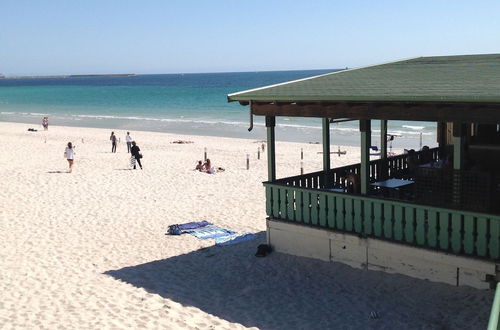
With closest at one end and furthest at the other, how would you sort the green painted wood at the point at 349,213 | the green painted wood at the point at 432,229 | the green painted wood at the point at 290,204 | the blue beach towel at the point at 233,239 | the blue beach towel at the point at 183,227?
the green painted wood at the point at 432,229 < the green painted wood at the point at 349,213 < the green painted wood at the point at 290,204 < the blue beach towel at the point at 233,239 < the blue beach towel at the point at 183,227

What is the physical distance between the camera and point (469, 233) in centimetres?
894

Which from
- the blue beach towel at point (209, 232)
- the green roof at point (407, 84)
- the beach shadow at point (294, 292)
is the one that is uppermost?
the green roof at point (407, 84)

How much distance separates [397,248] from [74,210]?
958cm

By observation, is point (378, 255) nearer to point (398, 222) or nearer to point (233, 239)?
point (398, 222)

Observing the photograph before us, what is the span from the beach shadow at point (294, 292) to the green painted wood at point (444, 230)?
0.65 m

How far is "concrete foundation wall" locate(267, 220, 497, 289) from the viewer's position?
29.7 ft

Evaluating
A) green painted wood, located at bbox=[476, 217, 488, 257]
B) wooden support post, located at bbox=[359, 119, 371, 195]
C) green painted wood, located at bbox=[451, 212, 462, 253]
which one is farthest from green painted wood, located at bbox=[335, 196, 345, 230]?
green painted wood, located at bbox=[476, 217, 488, 257]

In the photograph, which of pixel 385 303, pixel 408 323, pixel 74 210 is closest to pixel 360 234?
pixel 385 303

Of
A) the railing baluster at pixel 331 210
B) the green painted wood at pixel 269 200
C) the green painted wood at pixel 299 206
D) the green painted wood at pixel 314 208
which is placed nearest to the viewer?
the railing baluster at pixel 331 210

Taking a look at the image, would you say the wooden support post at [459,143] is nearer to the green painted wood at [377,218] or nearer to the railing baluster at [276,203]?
Answer: the green painted wood at [377,218]

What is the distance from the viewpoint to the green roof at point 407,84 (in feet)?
28.8

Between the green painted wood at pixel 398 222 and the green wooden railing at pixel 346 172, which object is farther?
the green wooden railing at pixel 346 172

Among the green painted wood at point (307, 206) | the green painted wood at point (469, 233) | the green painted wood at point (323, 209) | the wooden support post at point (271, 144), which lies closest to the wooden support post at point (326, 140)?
the wooden support post at point (271, 144)

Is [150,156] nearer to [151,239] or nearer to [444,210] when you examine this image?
[151,239]
